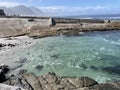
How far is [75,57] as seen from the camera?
3616 cm

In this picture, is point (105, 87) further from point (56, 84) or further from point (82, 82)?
point (56, 84)

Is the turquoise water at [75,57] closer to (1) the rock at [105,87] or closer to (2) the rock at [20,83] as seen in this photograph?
(1) the rock at [105,87]

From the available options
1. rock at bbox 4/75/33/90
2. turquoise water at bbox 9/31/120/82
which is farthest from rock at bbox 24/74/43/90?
turquoise water at bbox 9/31/120/82

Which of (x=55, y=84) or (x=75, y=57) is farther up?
(x=55, y=84)

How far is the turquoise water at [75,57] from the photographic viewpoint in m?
28.2

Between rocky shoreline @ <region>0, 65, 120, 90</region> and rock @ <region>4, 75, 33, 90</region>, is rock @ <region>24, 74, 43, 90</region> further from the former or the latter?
rock @ <region>4, 75, 33, 90</region>

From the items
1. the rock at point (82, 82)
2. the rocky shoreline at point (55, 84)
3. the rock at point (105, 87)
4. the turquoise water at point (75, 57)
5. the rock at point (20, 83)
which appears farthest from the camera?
the turquoise water at point (75, 57)

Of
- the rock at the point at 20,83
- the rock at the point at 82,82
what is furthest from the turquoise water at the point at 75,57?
the rock at the point at 20,83

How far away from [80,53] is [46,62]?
7.60 m

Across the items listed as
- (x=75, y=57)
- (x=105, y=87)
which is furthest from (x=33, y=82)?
(x=75, y=57)

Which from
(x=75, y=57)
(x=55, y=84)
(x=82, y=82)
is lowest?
(x=75, y=57)

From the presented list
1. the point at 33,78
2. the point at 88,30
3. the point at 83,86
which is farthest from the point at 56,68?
the point at 88,30

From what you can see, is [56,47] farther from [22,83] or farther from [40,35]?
[22,83]

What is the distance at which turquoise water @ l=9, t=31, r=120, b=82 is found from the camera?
92.5ft
